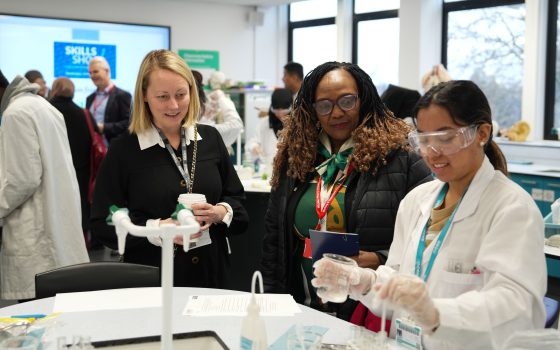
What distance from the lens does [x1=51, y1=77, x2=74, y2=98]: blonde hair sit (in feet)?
19.1

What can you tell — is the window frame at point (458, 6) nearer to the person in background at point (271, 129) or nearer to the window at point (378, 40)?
the window at point (378, 40)

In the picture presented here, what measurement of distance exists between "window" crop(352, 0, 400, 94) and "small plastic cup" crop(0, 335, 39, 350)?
27.4ft

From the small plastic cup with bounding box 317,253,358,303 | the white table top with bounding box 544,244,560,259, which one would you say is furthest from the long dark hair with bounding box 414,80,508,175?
the white table top with bounding box 544,244,560,259

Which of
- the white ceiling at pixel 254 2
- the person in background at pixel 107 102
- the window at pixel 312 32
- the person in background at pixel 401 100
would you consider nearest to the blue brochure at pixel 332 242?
the person in background at pixel 401 100

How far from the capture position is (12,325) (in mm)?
1835

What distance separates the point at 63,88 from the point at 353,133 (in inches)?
166

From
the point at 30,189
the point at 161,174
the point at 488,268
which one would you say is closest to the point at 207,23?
the point at 30,189

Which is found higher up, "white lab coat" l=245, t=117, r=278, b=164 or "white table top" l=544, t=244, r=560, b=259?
"white lab coat" l=245, t=117, r=278, b=164

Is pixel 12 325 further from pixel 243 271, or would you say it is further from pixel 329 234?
pixel 243 271

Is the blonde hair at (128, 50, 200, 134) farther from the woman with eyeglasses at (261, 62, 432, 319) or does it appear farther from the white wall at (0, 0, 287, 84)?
the white wall at (0, 0, 287, 84)

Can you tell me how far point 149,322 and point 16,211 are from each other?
1.65 m

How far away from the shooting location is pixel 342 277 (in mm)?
1729

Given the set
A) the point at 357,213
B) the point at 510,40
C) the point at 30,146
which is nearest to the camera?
the point at 357,213

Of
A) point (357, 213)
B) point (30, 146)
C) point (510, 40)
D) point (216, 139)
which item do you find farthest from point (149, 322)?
point (510, 40)
